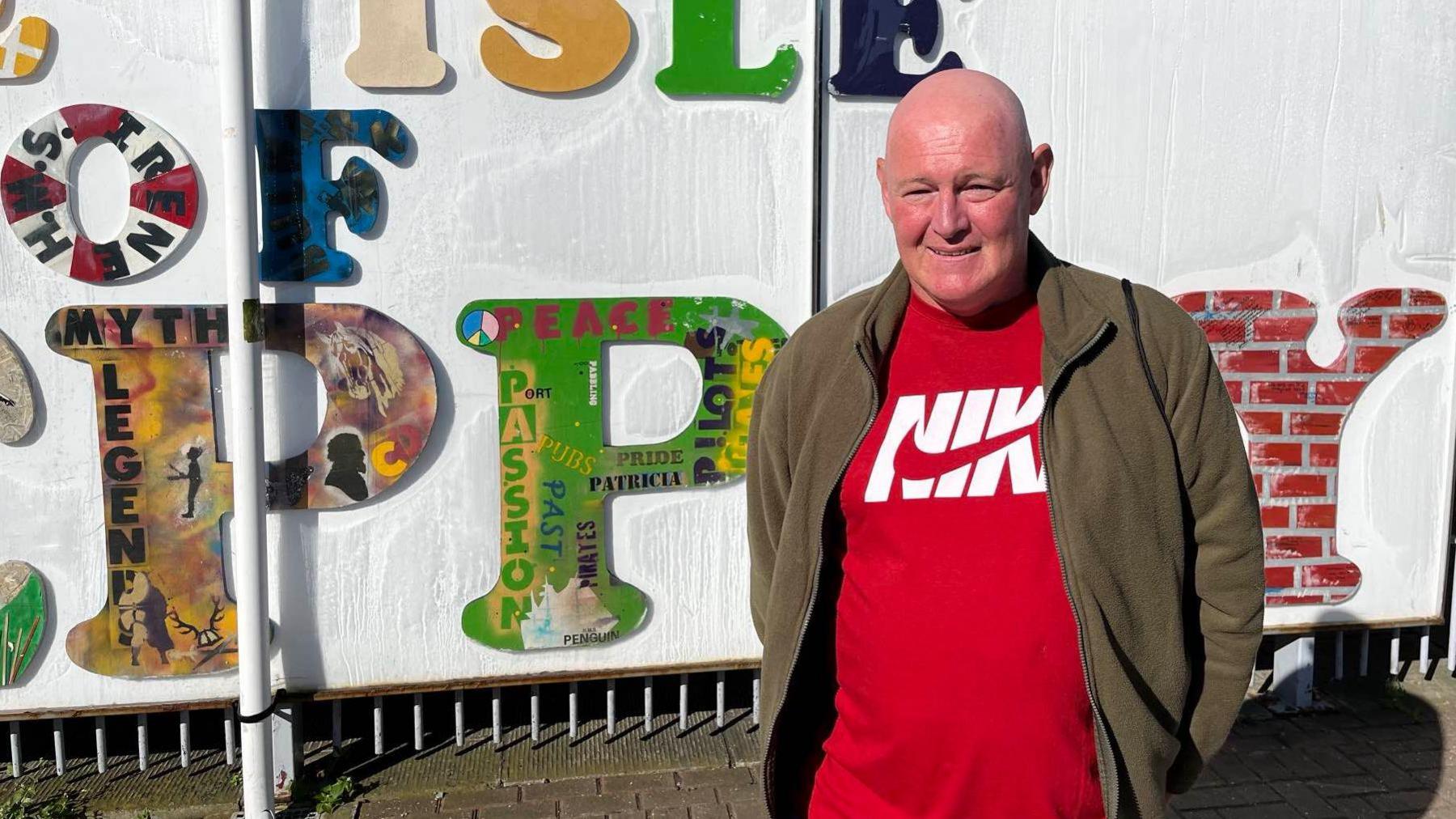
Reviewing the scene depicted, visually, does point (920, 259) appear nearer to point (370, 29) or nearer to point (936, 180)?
point (936, 180)

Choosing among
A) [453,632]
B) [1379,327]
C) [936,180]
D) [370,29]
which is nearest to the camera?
[936,180]

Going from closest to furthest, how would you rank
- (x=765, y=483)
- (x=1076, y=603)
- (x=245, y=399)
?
(x=1076, y=603)
(x=765, y=483)
(x=245, y=399)

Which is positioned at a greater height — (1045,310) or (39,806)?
(1045,310)

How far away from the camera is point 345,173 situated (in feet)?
11.6

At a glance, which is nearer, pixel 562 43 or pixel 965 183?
pixel 965 183

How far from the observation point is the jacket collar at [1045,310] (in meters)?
1.95

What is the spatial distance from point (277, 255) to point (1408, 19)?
4.01m

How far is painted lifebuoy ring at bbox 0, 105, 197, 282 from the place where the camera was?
11.2 feet

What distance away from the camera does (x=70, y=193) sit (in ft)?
11.3

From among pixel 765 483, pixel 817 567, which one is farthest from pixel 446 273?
pixel 817 567

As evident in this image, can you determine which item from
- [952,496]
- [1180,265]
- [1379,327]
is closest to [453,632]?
[952,496]

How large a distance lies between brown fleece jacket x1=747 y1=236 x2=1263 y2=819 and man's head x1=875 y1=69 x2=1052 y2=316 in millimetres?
151

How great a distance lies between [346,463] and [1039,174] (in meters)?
2.52

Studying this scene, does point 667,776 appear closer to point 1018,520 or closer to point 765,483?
point 765,483
